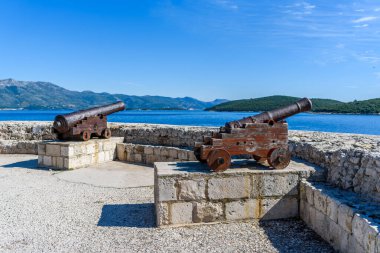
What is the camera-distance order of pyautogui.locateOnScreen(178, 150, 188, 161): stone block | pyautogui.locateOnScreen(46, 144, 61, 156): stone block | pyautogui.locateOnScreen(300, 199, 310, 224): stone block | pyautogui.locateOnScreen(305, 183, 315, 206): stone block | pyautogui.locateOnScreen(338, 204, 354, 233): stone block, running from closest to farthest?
pyautogui.locateOnScreen(338, 204, 354, 233): stone block, pyautogui.locateOnScreen(305, 183, 315, 206): stone block, pyautogui.locateOnScreen(300, 199, 310, 224): stone block, pyautogui.locateOnScreen(178, 150, 188, 161): stone block, pyautogui.locateOnScreen(46, 144, 61, 156): stone block

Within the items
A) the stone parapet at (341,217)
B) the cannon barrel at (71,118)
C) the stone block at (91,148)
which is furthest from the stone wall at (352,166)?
the cannon barrel at (71,118)

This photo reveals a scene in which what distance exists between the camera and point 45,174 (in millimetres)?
8891

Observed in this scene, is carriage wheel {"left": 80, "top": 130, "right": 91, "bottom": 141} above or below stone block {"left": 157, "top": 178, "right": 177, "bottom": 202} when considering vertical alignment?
above

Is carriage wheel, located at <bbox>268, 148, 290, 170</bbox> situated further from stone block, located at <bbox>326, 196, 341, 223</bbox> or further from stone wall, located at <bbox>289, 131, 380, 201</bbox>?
stone block, located at <bbox>326, 196, 341, 223</bbox>

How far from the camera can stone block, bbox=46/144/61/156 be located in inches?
376

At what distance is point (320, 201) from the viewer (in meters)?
4.66

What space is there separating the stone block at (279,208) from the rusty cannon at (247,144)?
0.51 meters

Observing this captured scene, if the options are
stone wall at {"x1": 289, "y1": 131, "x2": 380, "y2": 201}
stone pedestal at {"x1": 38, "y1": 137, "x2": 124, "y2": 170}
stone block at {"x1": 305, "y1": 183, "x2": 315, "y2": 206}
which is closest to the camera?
stone wall at {"x1": 289, "y1": 131, "x2": 380, "y2": 201}

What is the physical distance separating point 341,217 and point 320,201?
619 millimetres

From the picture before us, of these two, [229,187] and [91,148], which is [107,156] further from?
[229,187]

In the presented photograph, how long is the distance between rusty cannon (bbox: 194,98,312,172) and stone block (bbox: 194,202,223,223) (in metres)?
0.52

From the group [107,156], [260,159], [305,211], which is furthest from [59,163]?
[305,211]

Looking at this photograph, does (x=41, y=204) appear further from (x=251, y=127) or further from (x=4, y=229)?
(x=251, y=127)

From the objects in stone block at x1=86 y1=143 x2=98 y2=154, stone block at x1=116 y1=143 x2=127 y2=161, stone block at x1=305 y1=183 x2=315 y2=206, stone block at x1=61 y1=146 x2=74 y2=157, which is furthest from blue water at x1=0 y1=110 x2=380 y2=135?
stone block at x1=305 y1=183 x2=315 y2=206
